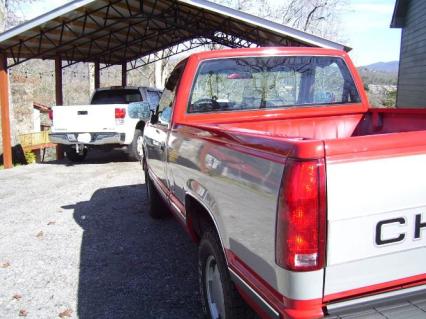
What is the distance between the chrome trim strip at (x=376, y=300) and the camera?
183 cm

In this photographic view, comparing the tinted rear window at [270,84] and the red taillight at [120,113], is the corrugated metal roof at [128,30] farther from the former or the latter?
the tinted rear window at [270,84]

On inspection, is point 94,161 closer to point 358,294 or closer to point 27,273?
point 27,273

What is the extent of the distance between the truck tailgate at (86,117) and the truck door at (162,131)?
5410mm

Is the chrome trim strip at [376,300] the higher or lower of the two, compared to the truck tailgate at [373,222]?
lower

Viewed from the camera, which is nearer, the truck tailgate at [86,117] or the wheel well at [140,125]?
the truck tailgate at [86,117]

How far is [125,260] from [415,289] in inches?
132

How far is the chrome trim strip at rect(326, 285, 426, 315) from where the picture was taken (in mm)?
1833

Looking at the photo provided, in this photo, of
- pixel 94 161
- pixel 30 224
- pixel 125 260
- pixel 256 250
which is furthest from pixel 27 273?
pixel 94 161

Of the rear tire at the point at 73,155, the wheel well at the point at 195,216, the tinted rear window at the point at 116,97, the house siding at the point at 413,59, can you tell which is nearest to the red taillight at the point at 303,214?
the wheel well at the point at 195,216

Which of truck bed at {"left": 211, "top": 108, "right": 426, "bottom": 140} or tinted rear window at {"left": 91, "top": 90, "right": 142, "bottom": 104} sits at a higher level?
tinted rear window at {"left": 91, "top": 90, "right": 142, "bottom": 104}

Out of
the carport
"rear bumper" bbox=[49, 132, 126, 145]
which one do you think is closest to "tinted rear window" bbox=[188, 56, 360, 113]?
the carport

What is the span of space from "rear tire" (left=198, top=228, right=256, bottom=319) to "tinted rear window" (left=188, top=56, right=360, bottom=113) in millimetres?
1469

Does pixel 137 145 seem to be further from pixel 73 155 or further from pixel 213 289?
pixel 213 289

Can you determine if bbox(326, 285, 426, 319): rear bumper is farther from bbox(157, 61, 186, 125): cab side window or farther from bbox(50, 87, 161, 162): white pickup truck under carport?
bbox(50, 87, 161, 162): white pickup truck under carport
